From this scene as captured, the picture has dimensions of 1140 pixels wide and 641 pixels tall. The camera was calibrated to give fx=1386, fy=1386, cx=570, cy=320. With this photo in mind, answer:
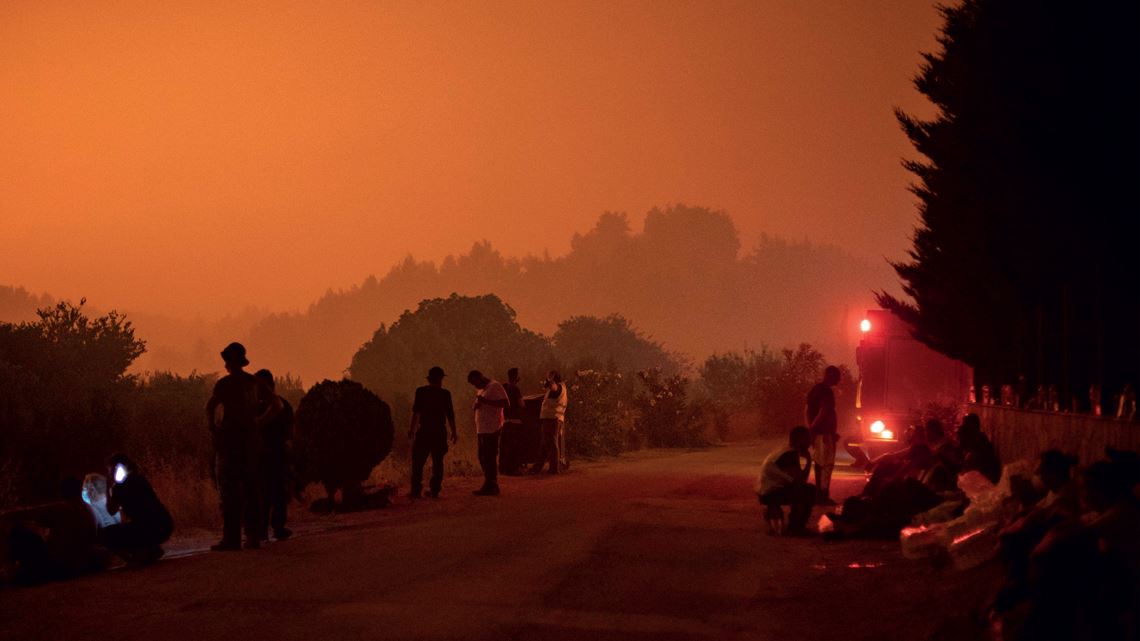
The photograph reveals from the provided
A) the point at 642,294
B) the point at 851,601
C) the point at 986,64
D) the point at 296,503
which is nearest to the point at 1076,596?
the point at 851,601

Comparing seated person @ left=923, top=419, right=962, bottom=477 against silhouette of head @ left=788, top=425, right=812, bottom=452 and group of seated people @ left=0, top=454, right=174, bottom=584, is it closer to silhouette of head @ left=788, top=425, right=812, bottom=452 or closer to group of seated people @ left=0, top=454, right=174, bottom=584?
silhouette of head @ left=788, top=425, right=812, bottom=452

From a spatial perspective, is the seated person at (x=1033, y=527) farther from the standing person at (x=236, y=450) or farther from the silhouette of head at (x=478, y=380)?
the silhouette of head at (x=478, y=380)

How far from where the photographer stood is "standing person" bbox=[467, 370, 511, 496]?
2067 centimetres

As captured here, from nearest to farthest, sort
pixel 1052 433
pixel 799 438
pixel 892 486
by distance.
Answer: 1. pixel 1052 433
2. pixel 892 486
3. pixel 799 438

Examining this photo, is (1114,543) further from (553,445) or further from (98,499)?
(553,445)

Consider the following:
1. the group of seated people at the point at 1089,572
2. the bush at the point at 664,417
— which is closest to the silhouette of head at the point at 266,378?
the group of seated people at the point at 1089,572

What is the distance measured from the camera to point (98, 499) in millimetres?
13062

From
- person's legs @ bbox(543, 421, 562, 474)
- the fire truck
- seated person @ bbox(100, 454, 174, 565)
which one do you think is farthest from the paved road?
the fire truck

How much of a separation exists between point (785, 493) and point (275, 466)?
553 centimetres

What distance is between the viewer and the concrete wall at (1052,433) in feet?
35.3

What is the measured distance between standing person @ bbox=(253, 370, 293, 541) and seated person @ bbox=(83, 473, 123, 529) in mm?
1822

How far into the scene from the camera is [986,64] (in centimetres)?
1877

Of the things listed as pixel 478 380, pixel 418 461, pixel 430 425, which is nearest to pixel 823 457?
pixel 478 380

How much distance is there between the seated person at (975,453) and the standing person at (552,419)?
10048 millimetres
